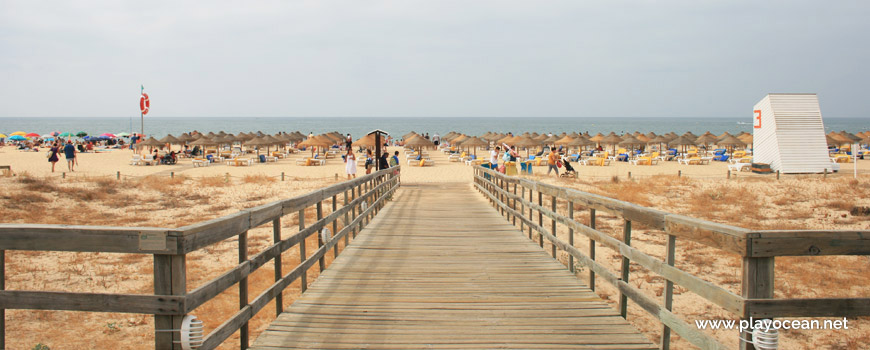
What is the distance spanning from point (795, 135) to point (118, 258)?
2807cm

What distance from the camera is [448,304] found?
462 centimetres

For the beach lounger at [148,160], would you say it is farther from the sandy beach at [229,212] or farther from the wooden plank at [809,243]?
the wooden plank at [809,243]

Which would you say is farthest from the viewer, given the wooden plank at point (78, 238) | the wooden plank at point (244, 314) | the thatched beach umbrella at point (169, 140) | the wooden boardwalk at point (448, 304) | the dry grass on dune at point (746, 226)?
the thatched beach umbrella at point (169, 140)

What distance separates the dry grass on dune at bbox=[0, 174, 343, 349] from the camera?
6.27m

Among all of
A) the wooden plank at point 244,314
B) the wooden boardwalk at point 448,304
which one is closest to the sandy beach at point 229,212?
the wooden boardwalk at point 448,304

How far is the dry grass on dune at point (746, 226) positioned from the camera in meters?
6.82

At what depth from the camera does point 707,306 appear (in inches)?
293

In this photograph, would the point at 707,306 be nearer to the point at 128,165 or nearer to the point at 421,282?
the point at 421,282

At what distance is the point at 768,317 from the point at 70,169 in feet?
101

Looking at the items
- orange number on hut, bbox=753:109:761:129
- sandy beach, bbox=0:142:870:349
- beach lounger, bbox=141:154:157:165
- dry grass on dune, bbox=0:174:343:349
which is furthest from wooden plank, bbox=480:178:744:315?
beach lounger, bbox=141:154:157:165

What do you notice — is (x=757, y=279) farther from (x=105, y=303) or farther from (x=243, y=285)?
(x=105, y=303)

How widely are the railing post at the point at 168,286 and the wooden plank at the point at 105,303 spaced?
44 millimetres

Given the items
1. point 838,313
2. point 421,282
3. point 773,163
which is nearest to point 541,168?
point 773,163

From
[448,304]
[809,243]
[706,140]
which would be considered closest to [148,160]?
[448,304]
